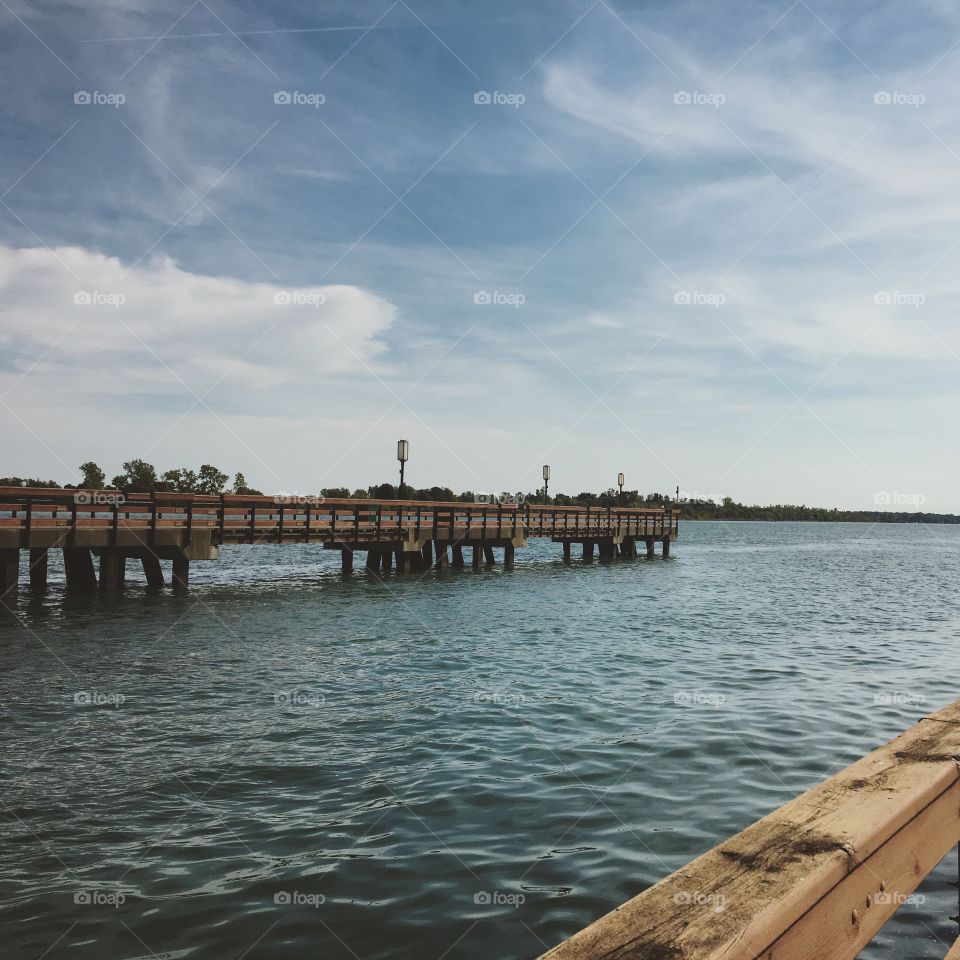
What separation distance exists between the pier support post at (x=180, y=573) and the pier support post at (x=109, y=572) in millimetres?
1677

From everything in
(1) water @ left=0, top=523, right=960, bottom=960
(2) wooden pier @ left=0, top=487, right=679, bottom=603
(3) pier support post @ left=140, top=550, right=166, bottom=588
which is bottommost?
(1) water @ left=0, top=523, right=960, bottom=960

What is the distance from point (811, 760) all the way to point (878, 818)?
7060 millimetres

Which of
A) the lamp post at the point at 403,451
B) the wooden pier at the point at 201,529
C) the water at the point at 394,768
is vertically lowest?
the water at the point at 394,768

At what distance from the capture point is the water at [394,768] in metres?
5.04

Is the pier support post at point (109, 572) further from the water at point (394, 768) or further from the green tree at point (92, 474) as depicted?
the green tree at point (92, 474)

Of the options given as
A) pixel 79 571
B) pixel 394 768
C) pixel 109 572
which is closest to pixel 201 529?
pixel 109 572

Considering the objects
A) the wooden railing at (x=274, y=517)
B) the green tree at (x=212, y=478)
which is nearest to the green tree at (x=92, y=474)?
the green tree at (x=212, y=478)

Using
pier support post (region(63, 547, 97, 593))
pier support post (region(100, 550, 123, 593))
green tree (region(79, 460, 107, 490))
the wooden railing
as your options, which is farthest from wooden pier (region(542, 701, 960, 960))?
green tree (region(79, 460, 107, 490))

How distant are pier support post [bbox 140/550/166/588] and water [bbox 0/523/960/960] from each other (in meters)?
5.59

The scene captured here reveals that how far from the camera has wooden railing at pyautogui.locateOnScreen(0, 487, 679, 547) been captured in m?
20.7

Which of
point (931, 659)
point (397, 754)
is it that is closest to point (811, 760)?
point (397, 754)

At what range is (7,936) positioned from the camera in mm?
4684

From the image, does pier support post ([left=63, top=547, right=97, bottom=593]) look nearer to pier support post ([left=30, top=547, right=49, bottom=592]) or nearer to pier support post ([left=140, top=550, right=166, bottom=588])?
pier support post ([left=30, top=547, right=49, bottom=592])

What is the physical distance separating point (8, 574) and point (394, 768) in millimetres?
16572
